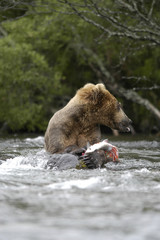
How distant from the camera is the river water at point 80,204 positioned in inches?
135

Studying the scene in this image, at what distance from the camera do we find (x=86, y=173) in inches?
238

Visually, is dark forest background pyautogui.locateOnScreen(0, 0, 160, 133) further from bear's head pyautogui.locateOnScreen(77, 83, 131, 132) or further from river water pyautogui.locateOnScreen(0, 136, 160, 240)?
river water pyautogui.locateOnScreen(0, 136, 160, 240)

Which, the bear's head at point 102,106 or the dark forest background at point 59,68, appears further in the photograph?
the dark forest background at point 59,68

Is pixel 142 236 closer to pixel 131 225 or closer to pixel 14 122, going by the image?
pixel 131 225

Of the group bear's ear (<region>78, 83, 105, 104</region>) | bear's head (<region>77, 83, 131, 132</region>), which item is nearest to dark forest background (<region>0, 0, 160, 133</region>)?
bear's head (<region>77, 83, 131, 132</region>)

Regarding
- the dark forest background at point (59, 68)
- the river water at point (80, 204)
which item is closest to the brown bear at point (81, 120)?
the river water at point (80, 204)

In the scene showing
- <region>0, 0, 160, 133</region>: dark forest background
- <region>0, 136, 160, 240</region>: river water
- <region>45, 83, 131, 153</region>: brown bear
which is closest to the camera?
<region>0, 136, 160, 240</region>: river water

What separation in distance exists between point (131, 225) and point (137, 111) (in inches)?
612

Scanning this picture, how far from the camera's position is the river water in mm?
3430

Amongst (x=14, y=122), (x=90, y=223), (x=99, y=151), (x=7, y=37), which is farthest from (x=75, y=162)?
(x=7, y=37)

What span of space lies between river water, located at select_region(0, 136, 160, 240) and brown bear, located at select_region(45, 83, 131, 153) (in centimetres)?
98

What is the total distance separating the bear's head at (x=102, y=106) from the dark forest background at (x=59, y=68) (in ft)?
28.6

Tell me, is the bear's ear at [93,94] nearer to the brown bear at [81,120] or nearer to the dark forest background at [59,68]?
the brown bear at [81,120]

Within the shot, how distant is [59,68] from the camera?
19.2 m
